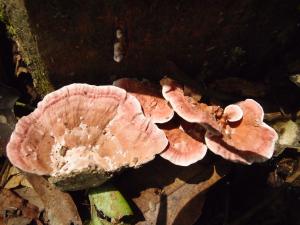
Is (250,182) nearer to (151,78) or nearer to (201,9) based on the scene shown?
(151,78)

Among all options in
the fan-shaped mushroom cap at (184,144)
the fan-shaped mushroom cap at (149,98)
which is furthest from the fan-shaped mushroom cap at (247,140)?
the fan-shaped mushroom cap at (149,98)

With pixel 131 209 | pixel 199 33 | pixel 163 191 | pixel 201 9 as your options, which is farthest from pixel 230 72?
pixel 131 209

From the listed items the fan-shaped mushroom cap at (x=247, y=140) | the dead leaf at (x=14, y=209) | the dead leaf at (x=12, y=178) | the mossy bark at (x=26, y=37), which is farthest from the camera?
the dead leaf at (x=12, y=178)

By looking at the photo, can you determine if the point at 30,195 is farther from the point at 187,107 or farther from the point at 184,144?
the point at 187,107

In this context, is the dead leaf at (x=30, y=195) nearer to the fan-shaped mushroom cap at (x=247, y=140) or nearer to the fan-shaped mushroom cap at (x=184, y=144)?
the fan-shaped mushroom cap at (x=184, y=144)

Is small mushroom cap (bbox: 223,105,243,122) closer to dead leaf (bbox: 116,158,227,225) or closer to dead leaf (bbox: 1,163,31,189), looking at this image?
dead leaf (bbox: 116,158,227,225)
